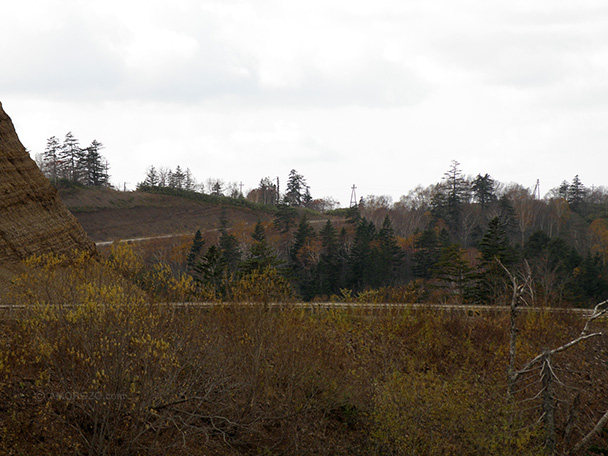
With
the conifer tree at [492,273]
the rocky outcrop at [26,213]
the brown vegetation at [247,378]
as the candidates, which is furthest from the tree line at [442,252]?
the rocky outcrop at [26,213]

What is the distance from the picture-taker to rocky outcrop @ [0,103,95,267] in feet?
68.0

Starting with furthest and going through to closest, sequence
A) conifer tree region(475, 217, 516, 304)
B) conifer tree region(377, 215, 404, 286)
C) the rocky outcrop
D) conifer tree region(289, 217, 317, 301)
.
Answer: conifer tree region(289, 217, 317, 301) < conifer tree region(377, 215, 404, 286) < conifer tree region(475, 217, 516, 304) < the rocky outcrop

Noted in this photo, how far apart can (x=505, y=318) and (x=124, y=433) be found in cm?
1909

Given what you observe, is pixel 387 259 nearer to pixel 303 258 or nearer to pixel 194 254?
pixel 303 258

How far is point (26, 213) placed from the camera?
21859 mm

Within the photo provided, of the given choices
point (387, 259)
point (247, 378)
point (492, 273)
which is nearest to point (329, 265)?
point (387, 259)

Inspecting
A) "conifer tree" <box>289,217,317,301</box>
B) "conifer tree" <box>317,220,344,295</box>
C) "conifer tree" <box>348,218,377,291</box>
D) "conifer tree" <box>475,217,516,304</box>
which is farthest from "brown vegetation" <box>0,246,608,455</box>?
"conifer tree" <box>289,217,317,301</box>

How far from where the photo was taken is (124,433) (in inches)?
398

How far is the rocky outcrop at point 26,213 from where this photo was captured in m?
20.7

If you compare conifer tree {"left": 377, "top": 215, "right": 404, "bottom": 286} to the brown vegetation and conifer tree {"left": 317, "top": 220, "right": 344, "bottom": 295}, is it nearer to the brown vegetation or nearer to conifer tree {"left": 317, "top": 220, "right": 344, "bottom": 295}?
conifer tree {"left": 317, "top": 220, "right": 344, "bottom": 295}

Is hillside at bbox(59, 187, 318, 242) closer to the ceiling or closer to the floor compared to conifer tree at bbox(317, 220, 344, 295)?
closer to the ceiling

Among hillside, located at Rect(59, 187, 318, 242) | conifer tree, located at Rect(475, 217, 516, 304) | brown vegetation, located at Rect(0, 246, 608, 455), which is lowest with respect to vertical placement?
brown vegetation, located at Rect(0, 246, 608, 455)

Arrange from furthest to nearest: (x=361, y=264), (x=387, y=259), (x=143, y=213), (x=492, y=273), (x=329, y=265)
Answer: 1. (x=143, y=213)
2. (x=329, y=265)
3. (x=387, y=259)
4. (x=361, y=264)
5. (x=492, y=273)

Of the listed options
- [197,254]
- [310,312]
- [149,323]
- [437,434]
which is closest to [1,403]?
[149,323]
